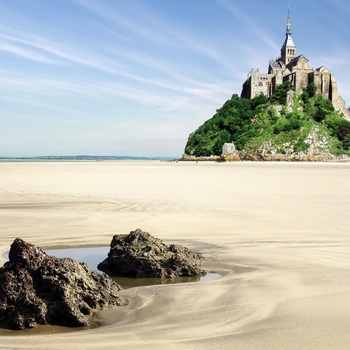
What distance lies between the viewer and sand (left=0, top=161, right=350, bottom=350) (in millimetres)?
3404

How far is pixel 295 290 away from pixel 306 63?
10670 centimetres

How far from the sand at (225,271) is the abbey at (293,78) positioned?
95000 millimetres

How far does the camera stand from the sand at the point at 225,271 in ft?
11.2

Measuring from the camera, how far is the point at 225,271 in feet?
19.0

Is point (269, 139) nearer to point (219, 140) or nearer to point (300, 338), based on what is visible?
point (219, 140)

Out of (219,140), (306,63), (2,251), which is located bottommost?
(2,251)

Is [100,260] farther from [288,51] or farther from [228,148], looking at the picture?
[288,51]

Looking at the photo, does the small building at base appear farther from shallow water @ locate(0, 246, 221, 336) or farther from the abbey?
shallow water @ locate(0, 246, 221, 336)

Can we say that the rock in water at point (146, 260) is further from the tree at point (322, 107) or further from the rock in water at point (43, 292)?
the tree at point (322, 107)

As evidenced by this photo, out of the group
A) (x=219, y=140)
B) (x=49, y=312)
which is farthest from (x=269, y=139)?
(x=49, y=312)

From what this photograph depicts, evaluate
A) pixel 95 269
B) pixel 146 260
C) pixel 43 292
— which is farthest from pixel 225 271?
pixel 43 292

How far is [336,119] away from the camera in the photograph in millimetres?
101688

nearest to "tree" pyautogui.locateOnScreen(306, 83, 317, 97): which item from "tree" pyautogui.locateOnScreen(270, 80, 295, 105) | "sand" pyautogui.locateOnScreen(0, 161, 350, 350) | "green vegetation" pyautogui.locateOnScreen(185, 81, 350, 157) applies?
"green vegetation" pyautogui.locateOnScreen(185, 81, 350, 157)

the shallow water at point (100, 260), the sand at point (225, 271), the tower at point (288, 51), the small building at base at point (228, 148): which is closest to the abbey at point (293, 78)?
the tower at point (288, 51)
